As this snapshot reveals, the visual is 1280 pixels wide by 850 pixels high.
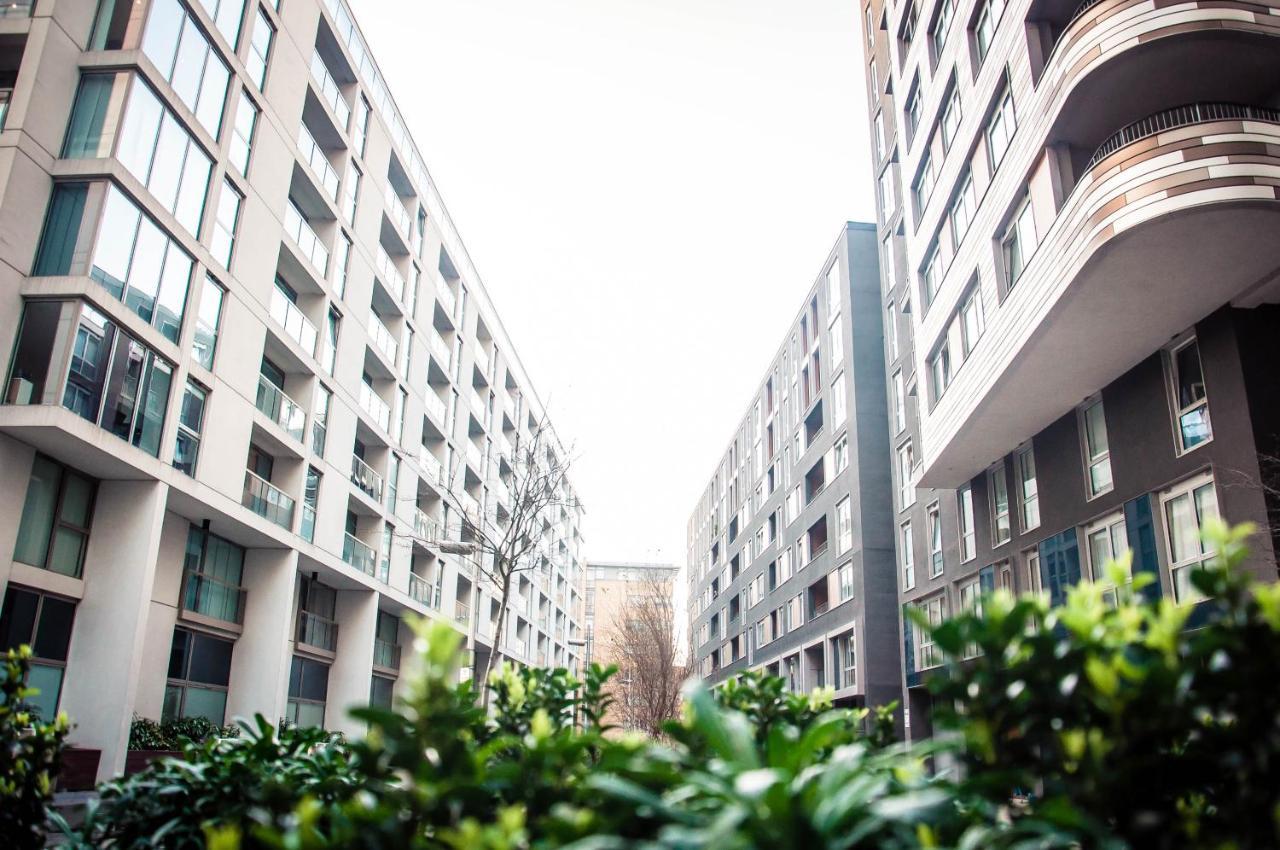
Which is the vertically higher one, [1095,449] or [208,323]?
[208,323]

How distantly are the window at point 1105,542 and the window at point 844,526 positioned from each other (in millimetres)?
15903

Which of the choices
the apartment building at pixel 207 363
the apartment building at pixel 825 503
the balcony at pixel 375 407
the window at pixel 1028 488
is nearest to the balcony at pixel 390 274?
the apartment building at pixel 207 363

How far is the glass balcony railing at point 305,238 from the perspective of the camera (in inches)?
949

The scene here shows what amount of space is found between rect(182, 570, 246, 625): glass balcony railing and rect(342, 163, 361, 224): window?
12.0 meters

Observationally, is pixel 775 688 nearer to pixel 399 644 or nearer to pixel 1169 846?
pixel 1169 846

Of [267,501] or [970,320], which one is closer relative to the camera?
[970,320]

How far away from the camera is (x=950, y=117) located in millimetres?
21750

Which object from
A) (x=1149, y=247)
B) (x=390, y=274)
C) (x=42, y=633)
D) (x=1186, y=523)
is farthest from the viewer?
(x=390, y=274)

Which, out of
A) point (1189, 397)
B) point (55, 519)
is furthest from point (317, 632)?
point (1189, 397)

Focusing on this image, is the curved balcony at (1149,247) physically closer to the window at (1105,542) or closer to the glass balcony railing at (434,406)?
the window at (1105,542)

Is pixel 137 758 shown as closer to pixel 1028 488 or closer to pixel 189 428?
pixel 189 428

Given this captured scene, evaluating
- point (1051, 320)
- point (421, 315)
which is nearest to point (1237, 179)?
point (1051, 320)

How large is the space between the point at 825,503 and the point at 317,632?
20471mm

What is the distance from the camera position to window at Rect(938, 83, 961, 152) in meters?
21.1
